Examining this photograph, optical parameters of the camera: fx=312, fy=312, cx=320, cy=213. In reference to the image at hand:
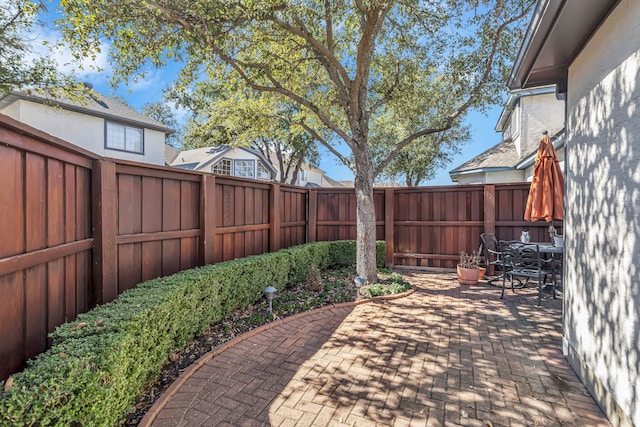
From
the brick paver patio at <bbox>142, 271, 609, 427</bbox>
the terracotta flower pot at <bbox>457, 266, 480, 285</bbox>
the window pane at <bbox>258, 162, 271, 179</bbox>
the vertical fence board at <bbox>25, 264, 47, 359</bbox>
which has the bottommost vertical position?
the brick paver patio at <bbox>142, 271, 609, 427</bbox>

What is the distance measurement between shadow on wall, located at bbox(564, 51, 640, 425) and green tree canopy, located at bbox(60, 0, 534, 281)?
11.8 ft

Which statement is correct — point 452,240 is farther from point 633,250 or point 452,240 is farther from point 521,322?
point 633,250

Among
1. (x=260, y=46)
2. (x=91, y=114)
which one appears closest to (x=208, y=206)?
(x=260, y=46)

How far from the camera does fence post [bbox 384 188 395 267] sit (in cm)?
823

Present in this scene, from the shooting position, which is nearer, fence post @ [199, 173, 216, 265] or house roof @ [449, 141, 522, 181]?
fence post @ [199, 173, 216, 265]

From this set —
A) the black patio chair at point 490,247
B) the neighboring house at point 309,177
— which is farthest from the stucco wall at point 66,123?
the neighboring house at point 309,177

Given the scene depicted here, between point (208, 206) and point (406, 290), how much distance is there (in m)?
3.91

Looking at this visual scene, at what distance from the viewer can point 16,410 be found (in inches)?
55.4

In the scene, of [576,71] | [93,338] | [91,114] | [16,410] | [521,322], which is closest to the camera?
[16,410]

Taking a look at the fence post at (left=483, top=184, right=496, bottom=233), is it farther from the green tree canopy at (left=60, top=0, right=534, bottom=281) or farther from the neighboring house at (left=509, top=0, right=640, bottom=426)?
the neighboring house at (left=509, top=0, right=640, bottom=426)

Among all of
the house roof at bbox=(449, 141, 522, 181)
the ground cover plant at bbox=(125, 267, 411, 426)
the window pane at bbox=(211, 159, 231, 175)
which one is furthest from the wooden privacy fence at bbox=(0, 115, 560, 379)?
the window pane at bbox=(211, 159, 231, 175)

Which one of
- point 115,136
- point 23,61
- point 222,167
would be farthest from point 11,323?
point 222,167

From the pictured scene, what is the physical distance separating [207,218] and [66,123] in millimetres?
12476

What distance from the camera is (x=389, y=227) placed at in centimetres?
826
